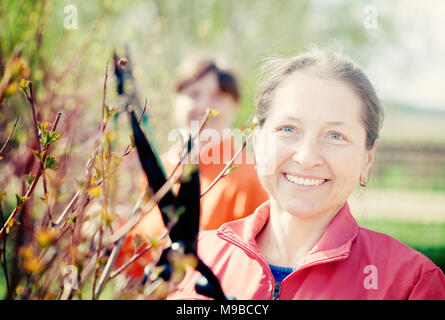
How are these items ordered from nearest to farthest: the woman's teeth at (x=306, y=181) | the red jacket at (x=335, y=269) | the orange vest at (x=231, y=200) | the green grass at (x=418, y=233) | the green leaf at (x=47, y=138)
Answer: the green leaf at (x=47, y=138) < the red jacket at (x=335, y=269) < the woman's teeth at (x=306, y=181) < the orange vest at (x=231, y=200) < the green grass at (x=418, y=233)

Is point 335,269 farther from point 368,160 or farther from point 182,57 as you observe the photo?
point 182,57

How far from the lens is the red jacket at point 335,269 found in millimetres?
1106

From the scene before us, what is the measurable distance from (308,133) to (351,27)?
28.8 ft

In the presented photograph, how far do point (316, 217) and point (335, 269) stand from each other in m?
0.16

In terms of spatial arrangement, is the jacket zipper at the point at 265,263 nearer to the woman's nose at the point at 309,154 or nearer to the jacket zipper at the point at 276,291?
the jacket zipper at the point at 276,291

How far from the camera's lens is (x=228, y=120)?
2420 millimetres

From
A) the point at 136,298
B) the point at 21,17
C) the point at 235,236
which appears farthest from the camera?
the point at 21,17

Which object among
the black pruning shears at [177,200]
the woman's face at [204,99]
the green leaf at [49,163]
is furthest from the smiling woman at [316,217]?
the woman's face at [204,99]

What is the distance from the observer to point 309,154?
1.19m

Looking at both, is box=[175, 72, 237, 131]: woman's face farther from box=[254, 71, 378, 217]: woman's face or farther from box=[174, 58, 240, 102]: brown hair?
box=[254, 71, 378, 217]: woman's face

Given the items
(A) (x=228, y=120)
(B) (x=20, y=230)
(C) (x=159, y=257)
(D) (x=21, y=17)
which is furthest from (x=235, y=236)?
(D) (x=21, y=17)

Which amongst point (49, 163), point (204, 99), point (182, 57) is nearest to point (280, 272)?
point (49, 163)

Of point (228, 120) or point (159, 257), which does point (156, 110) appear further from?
point (159, 257)
